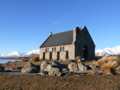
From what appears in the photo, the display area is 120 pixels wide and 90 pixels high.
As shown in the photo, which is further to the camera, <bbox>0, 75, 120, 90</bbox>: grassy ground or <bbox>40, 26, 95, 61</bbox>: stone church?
<bbox>40, 26, 95, 61</bbox>: stone church

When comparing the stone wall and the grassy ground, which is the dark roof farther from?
the grassy ground

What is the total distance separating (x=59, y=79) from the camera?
31156mm

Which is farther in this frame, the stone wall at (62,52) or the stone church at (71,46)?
the stone church at (71,46)

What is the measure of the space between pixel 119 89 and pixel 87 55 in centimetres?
5105

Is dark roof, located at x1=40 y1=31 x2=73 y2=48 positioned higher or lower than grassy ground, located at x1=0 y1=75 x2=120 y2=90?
higher

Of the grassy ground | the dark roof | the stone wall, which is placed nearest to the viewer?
the grassy ground

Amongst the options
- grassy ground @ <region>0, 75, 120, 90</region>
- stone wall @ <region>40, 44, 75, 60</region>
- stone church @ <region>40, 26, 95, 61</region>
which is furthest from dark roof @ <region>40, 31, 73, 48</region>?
grassy ground @ <region>0, 75, 120, 90</region>

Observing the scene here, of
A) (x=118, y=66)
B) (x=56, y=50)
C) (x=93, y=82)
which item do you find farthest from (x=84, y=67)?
(x=56, y=50)

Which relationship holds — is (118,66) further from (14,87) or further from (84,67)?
(14,87)

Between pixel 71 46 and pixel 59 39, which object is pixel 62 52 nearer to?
pixel 71 46

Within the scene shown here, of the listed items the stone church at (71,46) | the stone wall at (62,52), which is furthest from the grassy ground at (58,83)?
the stone wall at (62,52)

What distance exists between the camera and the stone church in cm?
7631

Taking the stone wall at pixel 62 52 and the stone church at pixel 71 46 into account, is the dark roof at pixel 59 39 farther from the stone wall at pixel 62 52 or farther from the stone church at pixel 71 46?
the stone wall at pixel 62 52

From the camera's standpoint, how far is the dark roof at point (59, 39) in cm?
7919
